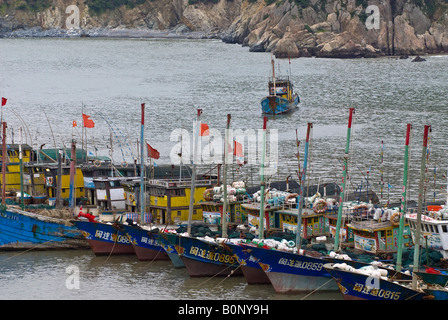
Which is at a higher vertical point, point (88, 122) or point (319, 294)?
point (88, 122)

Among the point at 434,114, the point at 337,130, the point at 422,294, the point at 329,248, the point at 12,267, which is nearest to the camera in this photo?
the point at 422,294

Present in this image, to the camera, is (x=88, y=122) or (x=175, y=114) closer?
(x=88, y=122)

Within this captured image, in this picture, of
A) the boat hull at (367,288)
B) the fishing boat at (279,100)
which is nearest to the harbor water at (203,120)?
the fishing boat at (279,100)

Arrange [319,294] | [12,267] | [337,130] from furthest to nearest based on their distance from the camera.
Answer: [337,130]
[12,267]
[319,294]

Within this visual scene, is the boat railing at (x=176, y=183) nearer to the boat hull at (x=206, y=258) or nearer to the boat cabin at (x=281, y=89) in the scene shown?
the boat hull at (x=206, y=258)

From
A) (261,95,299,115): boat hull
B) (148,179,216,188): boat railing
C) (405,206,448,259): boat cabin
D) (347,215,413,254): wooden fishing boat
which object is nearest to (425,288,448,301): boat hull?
(405,206,448,259): boat cabin

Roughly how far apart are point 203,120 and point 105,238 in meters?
58.4

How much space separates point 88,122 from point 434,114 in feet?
202

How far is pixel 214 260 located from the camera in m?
46.3

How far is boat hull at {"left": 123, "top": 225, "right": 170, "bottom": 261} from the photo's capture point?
49.5m

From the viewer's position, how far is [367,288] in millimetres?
39250

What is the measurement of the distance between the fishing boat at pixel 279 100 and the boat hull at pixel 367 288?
7575cm

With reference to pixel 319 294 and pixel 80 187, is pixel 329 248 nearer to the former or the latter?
pixel 319 294
